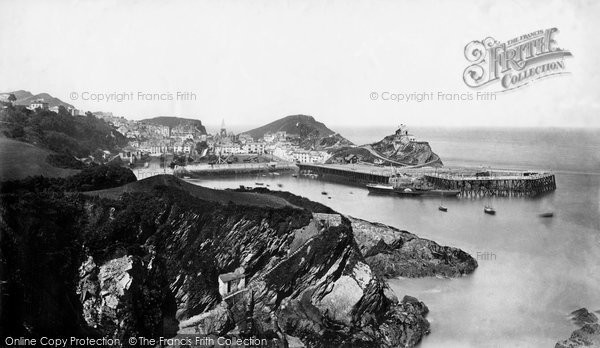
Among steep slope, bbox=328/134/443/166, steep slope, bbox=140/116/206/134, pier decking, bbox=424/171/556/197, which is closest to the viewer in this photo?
steep slope, bbox=140/116/206/134

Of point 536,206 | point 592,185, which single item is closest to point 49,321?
point 536,206

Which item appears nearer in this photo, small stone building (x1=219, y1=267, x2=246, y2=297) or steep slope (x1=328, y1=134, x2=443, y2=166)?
small stone building (x1=219, y1=267, x2=246, y2=297)

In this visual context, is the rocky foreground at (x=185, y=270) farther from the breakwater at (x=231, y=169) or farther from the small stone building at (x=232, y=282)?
the breakwater at (x=231, y=169)

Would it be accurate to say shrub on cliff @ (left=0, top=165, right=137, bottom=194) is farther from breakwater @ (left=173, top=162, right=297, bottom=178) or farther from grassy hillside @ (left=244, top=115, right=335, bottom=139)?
grassy hillside @ (left=244, top=115, right=335, bottom=139)

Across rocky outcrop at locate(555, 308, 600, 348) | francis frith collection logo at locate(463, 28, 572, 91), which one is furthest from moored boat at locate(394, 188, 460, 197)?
rocky outcrop at locate(555, 308, 600, 348)

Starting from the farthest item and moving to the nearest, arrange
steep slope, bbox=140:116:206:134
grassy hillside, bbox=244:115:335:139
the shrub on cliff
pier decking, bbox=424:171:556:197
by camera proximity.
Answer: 1. pier decking, bbox=424:171:556:197
2. grassy hillside, bbox=244:115:335:139
3. steep slope, bbox=140:116:206:134
4. the shrub on cliff

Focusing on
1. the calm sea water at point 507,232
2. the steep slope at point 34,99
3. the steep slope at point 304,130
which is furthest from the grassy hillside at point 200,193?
the steep slope at point 34,99

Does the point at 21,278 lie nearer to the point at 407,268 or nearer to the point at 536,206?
the point at 407,268
